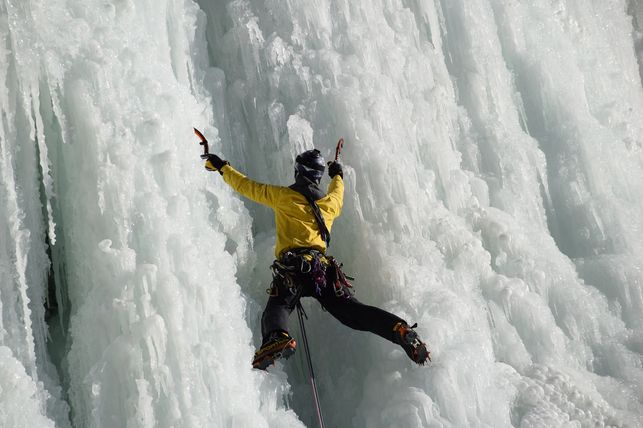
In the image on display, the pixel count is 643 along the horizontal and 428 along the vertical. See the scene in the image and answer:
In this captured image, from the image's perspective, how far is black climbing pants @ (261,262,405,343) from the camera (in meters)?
5.08

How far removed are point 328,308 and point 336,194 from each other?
2.93 feet

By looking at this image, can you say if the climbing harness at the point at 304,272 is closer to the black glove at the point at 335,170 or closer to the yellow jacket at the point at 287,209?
the yellow jacket at the point at 287,209

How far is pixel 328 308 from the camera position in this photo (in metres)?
5.44

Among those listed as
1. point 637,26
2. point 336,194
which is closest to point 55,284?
point 336,194

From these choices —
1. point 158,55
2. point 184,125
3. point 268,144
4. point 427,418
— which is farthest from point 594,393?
point 158,55

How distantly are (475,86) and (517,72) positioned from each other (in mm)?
847

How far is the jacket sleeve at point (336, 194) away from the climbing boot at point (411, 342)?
107 centimetres

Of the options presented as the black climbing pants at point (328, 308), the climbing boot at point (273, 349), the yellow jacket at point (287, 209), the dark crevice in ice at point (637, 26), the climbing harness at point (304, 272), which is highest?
the dark crevice in ice at point (637, 26)

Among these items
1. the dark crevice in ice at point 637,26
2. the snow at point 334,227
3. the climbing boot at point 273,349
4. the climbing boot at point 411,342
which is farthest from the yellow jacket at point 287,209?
the dark crevice in ice at point 637,26

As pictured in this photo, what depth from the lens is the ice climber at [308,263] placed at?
5.13 m

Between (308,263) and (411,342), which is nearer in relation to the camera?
(411,342)

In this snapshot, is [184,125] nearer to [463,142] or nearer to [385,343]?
[385,343]

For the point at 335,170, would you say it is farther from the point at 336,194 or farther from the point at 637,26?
the point at 637,26

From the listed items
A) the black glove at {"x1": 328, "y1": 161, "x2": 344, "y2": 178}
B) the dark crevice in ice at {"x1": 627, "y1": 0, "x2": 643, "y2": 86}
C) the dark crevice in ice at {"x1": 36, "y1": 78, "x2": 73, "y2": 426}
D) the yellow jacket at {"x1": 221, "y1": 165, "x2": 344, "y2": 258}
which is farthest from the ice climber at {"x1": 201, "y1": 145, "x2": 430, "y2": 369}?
the dark crevice in ice at {"x1": 627, "y1": 0, "x2": 643, "y2": 86}
